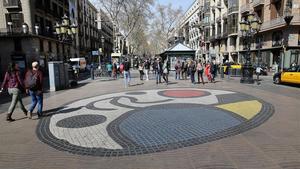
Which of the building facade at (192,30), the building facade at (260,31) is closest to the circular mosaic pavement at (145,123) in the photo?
the building facade at (260,31)

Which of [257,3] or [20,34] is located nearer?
[20,34]

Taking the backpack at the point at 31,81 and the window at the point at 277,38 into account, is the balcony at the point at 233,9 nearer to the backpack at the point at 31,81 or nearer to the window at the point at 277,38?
the window at the point at 277,38

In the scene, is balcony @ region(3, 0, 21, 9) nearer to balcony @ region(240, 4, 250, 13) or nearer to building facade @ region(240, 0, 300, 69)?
building facade @ region(240, 0, 300, 69)

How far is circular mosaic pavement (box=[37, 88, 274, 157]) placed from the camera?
5.10 m

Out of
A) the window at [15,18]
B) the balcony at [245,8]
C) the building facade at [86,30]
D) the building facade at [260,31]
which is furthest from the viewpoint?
the building facade at [86,30]

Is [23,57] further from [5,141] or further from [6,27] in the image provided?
[5,141]

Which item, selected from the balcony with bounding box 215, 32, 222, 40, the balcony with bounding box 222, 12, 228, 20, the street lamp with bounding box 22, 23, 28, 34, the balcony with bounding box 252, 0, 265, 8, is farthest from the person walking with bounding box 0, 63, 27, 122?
the balcony with bounding box 215, 32, 222, 40

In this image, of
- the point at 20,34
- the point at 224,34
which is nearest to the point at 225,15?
the point at 224,34

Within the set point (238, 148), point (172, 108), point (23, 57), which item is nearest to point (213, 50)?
point (23, 57)

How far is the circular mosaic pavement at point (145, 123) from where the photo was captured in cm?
510

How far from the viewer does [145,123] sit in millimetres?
6625

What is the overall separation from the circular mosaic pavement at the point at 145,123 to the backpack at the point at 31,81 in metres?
1.06

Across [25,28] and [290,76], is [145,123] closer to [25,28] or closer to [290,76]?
[290,76]

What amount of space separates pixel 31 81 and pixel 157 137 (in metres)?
4.18
